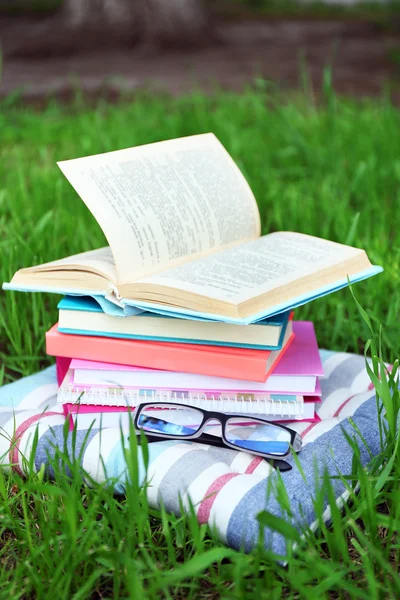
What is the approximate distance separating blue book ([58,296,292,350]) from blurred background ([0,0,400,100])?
12.2 ft

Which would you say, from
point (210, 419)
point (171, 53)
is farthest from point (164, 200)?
point (171, 53)

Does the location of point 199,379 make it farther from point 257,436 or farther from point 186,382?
point 257,436

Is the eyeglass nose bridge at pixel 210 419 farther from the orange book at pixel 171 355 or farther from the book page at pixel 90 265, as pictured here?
the book page at pixel 90 265

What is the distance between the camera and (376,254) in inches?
85.3

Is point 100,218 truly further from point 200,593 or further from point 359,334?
point 359,334

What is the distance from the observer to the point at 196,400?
139 cm

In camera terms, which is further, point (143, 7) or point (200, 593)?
point (143, 7)

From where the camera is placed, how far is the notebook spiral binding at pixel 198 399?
1375 mm

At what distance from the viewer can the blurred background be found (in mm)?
5565

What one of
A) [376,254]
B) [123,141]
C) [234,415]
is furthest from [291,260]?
[123,141]

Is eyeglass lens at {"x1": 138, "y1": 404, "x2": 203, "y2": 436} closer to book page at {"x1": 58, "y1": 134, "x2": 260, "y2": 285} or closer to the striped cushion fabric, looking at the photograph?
the striped cushion fabric

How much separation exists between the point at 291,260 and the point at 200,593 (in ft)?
2.10

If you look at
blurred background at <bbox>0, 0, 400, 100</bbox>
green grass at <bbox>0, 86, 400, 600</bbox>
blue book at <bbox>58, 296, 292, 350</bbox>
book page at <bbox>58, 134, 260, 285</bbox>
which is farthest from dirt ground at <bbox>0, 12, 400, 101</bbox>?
blue book at <bbox>58, 296, 292, 350</bbox>

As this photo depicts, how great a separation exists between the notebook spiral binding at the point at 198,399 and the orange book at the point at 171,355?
0.05 meters
